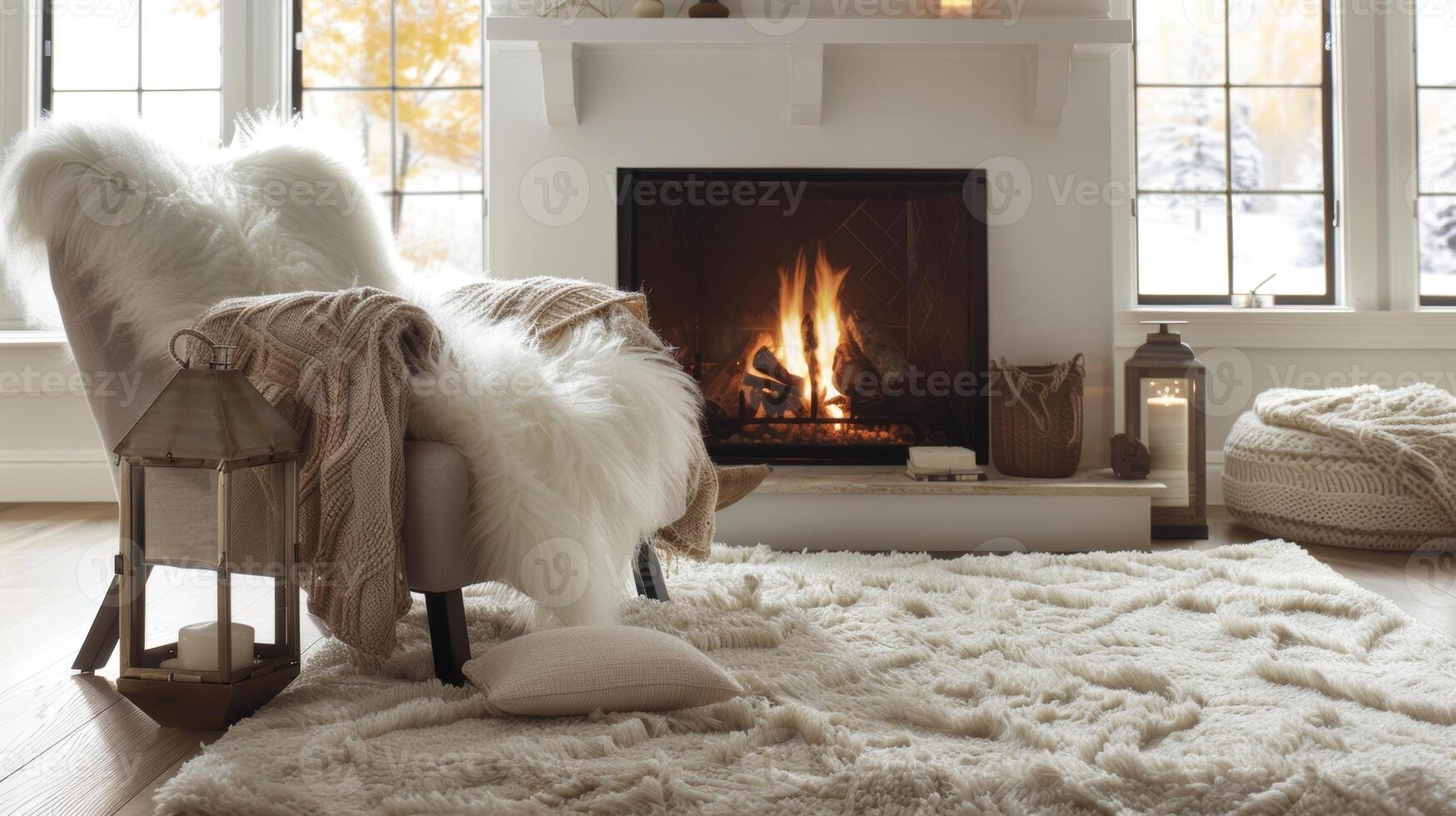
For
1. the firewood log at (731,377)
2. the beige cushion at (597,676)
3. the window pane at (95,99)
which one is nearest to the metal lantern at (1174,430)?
the firewood log at (731,377)

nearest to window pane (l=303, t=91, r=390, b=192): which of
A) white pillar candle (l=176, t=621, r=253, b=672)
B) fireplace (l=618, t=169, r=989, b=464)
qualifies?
fireplace (l=618, t=169, r=989, b=464)

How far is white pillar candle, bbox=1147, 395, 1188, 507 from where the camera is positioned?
114 inches

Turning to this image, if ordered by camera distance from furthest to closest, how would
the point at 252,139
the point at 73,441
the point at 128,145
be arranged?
the point at 73,441 < the point at 252,139 < the point at 128,145

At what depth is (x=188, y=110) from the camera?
142 inches

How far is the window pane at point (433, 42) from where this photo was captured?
3.55 m

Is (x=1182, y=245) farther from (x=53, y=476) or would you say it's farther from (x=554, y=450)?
(x=53, y=476)

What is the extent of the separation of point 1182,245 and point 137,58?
3617 millimetres

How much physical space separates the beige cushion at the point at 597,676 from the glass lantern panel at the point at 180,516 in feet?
1.26

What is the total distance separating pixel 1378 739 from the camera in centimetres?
131

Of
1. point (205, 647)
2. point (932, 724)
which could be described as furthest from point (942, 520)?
point (205, 647)

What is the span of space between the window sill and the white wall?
0.53 m

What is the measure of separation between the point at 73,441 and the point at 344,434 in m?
2.61

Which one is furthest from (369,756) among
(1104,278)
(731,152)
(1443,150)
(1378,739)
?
(1443,150)

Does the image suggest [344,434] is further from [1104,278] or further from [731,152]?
[1104,278]
